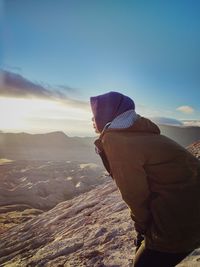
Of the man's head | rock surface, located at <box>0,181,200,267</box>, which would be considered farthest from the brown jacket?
Result: rock surface, located at <box>0,181,200,267</box>

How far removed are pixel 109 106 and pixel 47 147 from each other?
126117 millimetres

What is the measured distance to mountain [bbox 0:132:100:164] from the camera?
4555 inches

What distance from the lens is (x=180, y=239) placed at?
212cm

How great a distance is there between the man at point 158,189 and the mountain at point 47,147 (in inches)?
4337

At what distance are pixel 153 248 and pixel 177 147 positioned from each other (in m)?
0.68

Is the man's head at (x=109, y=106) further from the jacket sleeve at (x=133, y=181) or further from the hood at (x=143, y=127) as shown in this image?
the jacket sleeve at (x=133, y=181)

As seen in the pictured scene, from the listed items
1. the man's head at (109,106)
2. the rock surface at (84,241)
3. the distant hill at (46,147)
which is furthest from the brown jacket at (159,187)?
the distant hill at (46,147)

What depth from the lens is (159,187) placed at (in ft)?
7.08

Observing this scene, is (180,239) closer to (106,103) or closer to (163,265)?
(163,265)

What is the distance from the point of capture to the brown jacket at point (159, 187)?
83.4 inches

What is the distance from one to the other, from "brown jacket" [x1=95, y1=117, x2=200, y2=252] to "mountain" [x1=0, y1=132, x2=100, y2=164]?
361 ft

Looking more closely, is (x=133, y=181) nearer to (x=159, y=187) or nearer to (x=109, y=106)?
(x=159, y=187)

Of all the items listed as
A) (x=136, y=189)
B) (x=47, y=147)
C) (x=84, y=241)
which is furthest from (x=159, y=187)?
(x=47, y=147)

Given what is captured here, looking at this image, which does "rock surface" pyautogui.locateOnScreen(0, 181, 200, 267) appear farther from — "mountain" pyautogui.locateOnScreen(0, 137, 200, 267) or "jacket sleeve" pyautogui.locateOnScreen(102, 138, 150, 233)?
"jacket sleeve" pyautogui.locateOnScreen(102, 138, 150, 233)
